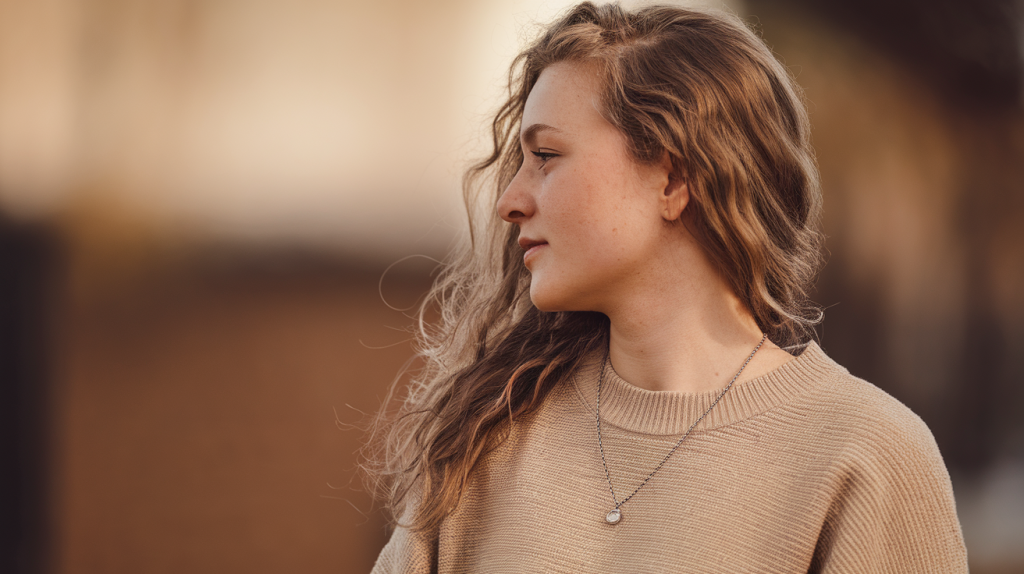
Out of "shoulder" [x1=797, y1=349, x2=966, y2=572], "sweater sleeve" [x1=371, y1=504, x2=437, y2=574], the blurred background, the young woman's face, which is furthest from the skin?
the blurred background

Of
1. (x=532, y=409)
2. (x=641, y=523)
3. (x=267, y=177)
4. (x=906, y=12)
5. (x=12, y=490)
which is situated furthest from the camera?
(x=906, y=12)

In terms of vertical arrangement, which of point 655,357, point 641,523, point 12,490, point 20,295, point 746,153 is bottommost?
point 12,490

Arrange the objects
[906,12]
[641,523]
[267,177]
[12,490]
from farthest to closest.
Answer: [906,12]
[267,177]
[12,490]
[641,523]

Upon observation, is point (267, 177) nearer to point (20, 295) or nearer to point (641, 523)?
point (20, 295)

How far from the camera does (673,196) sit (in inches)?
50.6

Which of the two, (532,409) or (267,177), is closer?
(532,409)

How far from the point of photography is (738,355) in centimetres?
128

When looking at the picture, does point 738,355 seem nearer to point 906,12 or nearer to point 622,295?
point 622,295

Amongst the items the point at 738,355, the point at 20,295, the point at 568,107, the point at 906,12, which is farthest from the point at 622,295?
the point at 906,12

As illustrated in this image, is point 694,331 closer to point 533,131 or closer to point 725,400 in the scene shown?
point 725,400

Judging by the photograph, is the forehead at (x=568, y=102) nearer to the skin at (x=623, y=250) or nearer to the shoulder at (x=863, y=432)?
the skin at (x=623, y=250)

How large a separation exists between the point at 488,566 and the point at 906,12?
2685 millimetres

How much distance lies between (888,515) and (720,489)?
0.21 m

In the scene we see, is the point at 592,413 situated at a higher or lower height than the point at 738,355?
lower
